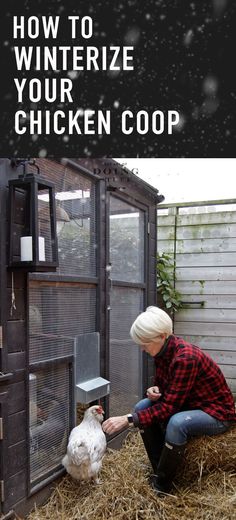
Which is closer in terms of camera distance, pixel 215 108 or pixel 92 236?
pixel 215 108

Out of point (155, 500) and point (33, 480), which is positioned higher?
point (33, 480)

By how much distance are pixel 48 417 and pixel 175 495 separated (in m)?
0.69

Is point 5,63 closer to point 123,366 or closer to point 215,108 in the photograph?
point 215,108

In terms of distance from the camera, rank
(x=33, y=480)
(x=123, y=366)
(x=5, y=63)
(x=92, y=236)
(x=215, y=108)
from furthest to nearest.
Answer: (x=123, y=366) → (x=92, y=236) → (x=33, y=480) → (x=215, y=108) → (x=5, y=63)

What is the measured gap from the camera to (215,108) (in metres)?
1.77

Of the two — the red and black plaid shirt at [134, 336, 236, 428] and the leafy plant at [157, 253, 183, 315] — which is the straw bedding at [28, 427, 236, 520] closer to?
the red and black plaid shirt at [134, 336, 236, 428]

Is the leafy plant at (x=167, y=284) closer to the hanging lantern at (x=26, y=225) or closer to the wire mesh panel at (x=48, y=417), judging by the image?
the wire mesh panel at (x=48, y=417)

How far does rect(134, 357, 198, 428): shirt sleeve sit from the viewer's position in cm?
204

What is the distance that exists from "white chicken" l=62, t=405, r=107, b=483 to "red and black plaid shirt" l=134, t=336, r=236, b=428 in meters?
0.25

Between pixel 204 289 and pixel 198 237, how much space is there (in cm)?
44

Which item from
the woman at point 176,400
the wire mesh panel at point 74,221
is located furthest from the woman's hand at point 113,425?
the wire mesh panel at point 74,221

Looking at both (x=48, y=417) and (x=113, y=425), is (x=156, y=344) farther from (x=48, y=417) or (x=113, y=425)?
(x=48, y=417)

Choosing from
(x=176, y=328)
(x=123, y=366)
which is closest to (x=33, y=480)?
(x=123, y=366)

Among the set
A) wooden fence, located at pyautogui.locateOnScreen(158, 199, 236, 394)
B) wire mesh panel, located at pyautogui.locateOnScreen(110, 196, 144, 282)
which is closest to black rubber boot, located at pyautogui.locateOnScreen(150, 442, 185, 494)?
wire mesh panel, located at pyautogui.locateOnScreen(110, 196, 144, 282)
